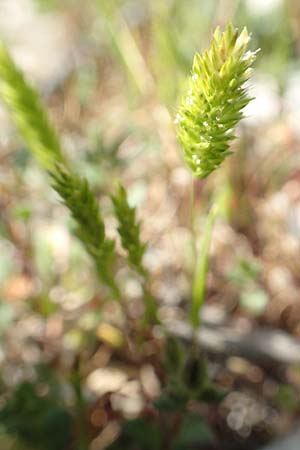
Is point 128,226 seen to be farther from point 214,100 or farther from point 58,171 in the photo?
point 214,100

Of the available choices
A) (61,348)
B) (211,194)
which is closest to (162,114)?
(211,194)

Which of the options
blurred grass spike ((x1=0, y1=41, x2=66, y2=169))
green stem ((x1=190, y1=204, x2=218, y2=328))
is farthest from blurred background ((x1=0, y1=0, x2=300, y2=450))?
green stem ((x1=190, y1=204, x2=218, y2=328))

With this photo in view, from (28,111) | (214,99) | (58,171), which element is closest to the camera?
(214,99)

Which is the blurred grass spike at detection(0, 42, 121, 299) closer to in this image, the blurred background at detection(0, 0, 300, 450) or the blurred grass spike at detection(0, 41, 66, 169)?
the blurred grass spike at detection(0, 41, 66, 169)

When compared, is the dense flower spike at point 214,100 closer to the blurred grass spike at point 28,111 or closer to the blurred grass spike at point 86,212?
the blurred grass spike at point 86,212

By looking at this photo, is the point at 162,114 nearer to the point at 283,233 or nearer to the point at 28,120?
the point at 283,233

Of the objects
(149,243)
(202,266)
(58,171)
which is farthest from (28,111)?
(149,243)

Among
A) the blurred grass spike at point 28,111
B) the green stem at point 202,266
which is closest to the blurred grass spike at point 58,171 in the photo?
the blurred grass spike at point 28,111

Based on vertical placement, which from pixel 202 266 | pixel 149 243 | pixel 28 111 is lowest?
pixel 202 266
